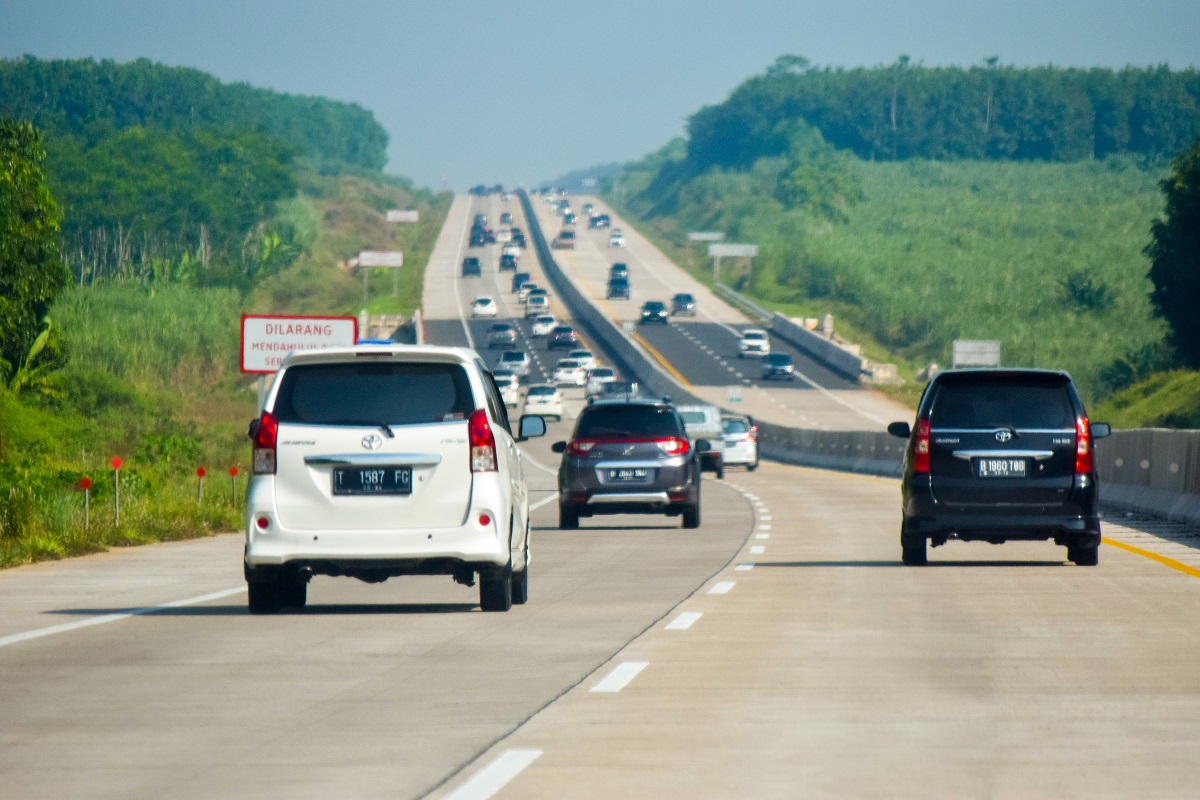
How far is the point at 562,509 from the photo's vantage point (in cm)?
2634

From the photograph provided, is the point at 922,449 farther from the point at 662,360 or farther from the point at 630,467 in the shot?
the point at 662,360

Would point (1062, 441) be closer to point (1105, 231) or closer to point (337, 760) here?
point (337, 760)

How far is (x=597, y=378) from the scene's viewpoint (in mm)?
91625

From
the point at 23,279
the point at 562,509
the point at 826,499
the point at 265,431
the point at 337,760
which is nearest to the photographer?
the point at 337,760

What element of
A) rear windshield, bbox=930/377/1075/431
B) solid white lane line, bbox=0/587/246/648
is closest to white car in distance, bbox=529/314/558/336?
rear windshield, bbox=930/377/1075/431

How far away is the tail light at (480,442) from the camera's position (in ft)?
43.7

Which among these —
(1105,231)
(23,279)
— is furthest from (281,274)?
(23,279)

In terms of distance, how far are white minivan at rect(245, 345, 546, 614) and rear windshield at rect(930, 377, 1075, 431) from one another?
6.35 metres

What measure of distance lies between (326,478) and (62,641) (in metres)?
1.99

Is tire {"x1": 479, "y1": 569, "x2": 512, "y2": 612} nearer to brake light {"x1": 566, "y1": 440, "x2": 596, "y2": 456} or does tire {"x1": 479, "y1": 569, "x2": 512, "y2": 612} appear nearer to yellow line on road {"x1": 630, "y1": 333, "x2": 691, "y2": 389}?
brake light {"x1": 566, "y1": 440, "x2": 596, "y2": 456}

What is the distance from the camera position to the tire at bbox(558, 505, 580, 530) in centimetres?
2620

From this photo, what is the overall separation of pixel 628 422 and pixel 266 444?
1290 cm

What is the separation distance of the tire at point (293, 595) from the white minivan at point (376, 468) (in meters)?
0.93

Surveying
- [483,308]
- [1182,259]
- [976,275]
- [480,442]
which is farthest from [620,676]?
[976,275]
